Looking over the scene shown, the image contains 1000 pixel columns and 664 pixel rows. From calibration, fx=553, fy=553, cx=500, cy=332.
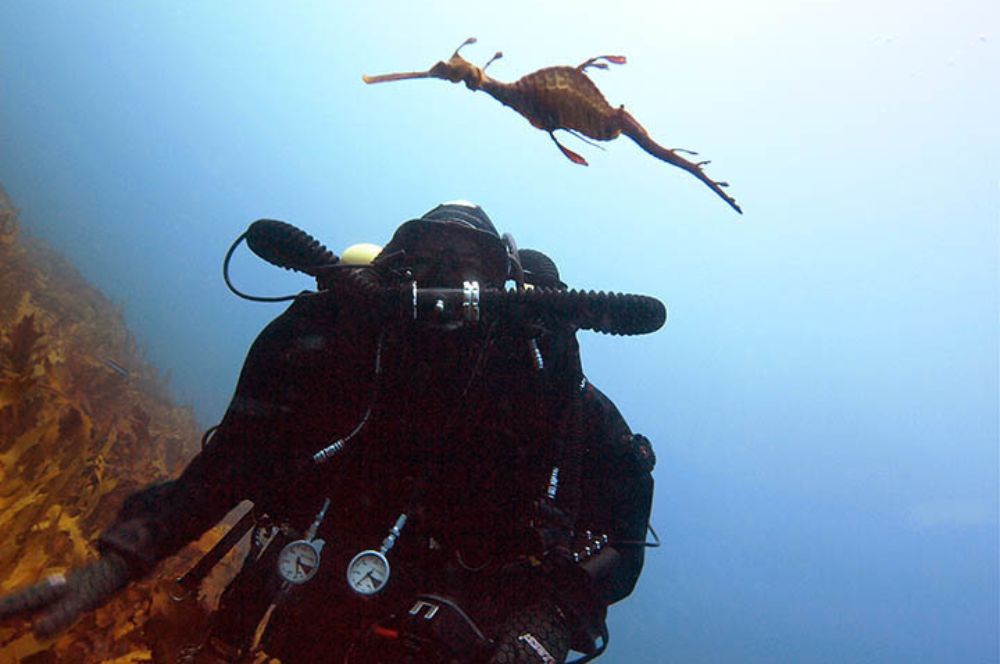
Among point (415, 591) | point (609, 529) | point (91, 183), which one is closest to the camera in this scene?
point (415, 591)

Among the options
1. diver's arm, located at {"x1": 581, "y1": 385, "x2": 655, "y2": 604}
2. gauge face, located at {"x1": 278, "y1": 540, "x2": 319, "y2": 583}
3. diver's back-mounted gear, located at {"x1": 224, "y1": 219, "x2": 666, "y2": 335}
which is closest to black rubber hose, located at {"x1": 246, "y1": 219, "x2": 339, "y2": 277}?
diver's back-mounted gear, located at {"x1": 224, "y1": 219, "x2": 666, "y2": 335}

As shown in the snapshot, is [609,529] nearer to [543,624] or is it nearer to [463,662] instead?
[543,624]

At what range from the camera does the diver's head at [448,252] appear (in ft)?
8.04

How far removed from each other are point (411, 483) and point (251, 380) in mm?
838

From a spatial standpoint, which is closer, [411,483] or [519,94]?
[519,94]

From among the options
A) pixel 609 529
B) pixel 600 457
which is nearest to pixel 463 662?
pixel 609 529

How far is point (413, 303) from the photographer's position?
2.16 m

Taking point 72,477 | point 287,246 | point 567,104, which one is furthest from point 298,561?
point 72,477

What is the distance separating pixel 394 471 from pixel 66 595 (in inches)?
45.0

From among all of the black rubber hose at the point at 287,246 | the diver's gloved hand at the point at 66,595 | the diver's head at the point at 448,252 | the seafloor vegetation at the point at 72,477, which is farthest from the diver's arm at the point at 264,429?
the seafloor vegetation at the point at 72,477

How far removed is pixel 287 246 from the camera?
2264mm

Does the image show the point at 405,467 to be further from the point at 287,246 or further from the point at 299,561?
the point at 287,246

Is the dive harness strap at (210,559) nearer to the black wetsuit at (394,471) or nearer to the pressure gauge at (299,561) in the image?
the black wetsuit at (394,471)

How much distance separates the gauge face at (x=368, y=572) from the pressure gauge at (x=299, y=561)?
0.49 ft
